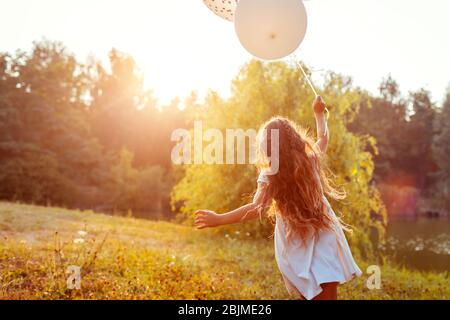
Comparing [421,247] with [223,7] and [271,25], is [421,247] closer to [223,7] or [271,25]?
[223,7]

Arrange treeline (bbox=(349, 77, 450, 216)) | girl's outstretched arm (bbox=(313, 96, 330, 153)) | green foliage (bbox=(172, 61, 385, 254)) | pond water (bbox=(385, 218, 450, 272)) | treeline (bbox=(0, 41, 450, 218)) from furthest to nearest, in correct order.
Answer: treeline (bbox=(349, 77, 450, 216)) < treeline (bbox=(0, 41, 450, 218)) < pond water (bbox=(385, 218, 450, 272)) < green foliage (bbox=(172, 61, 385, 254)) < girl's outstretched arm (bbox=(313, 96, 330, 153))

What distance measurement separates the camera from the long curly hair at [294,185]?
7.86ft

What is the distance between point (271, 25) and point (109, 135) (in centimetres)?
1979

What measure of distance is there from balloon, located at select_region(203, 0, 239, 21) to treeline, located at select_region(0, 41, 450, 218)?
31.5 feet

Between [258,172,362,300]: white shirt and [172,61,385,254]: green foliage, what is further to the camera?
[172,61,385,254]: green foliage

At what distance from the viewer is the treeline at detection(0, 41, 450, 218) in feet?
52.1

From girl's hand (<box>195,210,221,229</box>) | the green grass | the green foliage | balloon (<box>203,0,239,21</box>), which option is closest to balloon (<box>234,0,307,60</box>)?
balloon (<box>203,0,239,21</box>)

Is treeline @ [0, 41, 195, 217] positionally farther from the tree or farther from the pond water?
the tree

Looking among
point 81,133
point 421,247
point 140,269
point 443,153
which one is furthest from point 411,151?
point 140,269

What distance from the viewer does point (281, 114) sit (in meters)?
8.79

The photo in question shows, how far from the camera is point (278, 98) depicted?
888cm

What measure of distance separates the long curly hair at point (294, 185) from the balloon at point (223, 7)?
0.93m

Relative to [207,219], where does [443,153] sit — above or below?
above
